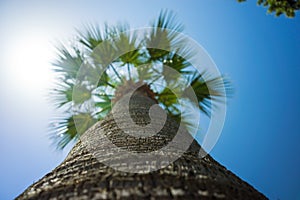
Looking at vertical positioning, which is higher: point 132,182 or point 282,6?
point 282,6

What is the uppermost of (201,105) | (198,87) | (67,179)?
(67,179)

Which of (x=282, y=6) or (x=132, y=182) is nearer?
(x=132, y=182)

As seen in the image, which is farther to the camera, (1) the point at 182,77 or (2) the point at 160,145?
(1) the point at 182,77

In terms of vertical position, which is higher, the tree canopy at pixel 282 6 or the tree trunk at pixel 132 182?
the tree canopy at pixel 282 6

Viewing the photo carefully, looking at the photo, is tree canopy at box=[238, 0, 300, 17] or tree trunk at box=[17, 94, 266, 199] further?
tree canopy at box=[238, 0, 300, 17]

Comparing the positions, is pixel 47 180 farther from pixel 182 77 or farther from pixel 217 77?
pixel 182 77

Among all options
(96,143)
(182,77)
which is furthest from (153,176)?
(182,77)

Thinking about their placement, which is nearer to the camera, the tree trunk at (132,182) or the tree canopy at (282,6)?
the tree trunk at (132,182)

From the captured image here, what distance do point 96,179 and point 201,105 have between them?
5.24 metres

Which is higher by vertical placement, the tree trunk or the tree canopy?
the tree canopy

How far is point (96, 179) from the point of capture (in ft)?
3.26

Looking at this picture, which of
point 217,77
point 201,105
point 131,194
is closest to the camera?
point 131,194

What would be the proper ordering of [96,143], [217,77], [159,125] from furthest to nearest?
1. [217,77]
2. [159,125]
3. [96,143]

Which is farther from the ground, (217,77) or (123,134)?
(123,134)
